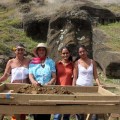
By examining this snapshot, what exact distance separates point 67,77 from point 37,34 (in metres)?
10.4

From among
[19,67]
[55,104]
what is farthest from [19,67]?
[55,104]

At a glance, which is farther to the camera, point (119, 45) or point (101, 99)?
point (119, 45)

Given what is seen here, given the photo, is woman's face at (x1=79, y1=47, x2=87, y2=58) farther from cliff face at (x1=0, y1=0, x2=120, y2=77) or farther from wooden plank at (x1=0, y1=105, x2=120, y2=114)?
cliff face at (x1=0, y1=0, x2=120, y2=77)

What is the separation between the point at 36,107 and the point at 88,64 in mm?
1933

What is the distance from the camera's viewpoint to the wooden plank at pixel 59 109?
507 cm

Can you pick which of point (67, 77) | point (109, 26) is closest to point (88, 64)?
point (67, 77)

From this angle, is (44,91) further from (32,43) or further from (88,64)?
(32,43)

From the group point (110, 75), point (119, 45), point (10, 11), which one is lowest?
point (110, 75)

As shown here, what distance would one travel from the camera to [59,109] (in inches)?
201

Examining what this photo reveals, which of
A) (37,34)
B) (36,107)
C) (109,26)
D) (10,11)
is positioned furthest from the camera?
(10,11)

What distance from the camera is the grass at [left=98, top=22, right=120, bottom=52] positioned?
16.3 meters

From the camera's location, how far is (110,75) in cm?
1319

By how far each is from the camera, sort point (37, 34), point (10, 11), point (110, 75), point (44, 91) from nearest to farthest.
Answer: point (44, 91), point (110, 75), point (37, 34), point (10, 11)

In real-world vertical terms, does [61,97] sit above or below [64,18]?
below
